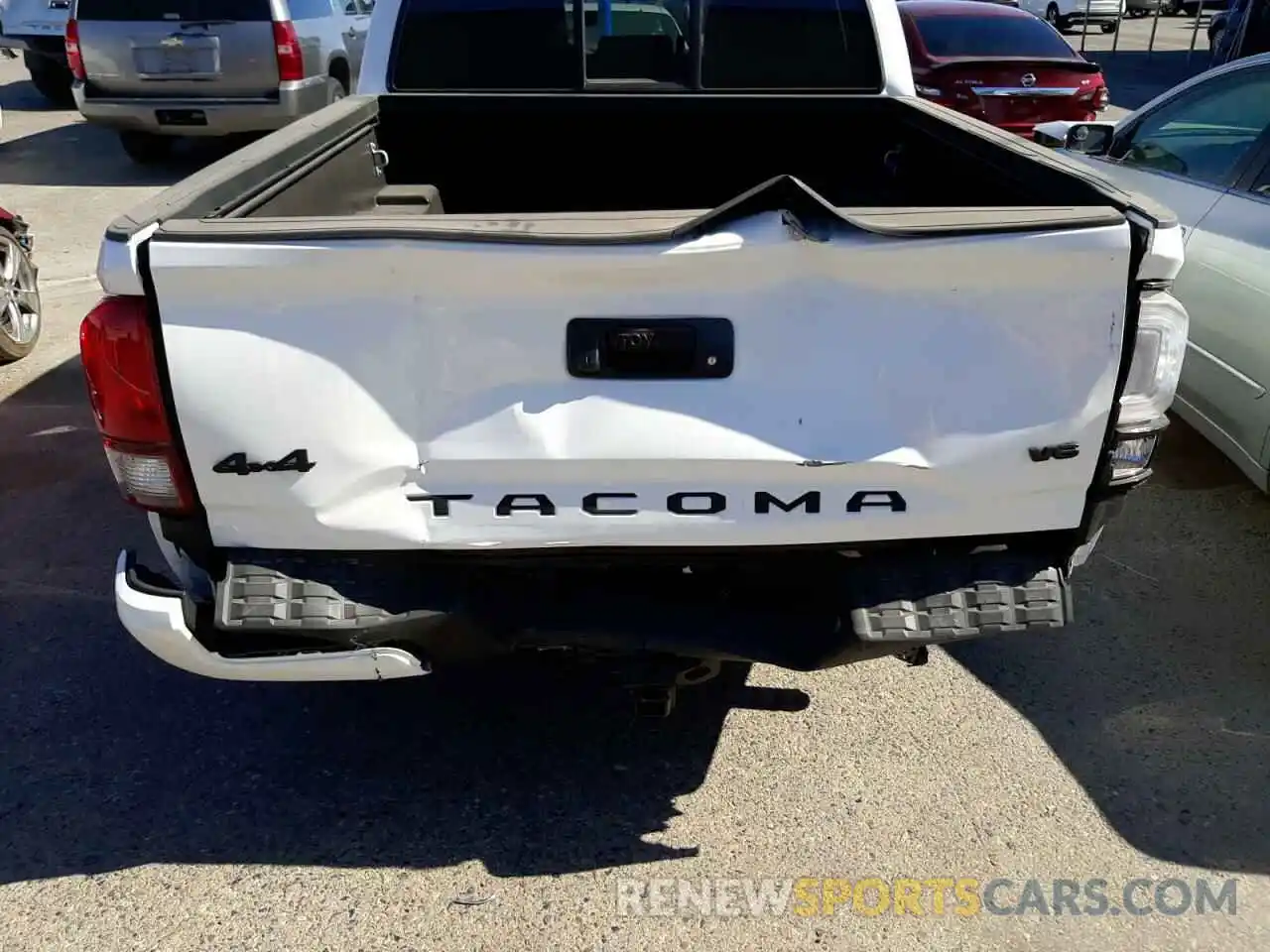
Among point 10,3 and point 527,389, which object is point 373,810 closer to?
point 527,389

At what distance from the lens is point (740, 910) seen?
267 centimetres

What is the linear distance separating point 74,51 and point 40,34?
538 centimetres

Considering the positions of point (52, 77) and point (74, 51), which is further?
point (52, 77)

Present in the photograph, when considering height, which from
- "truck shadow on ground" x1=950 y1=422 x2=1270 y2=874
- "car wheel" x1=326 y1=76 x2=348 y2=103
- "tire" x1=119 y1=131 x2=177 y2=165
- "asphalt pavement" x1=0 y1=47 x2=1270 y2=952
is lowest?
"tire" x1=119 y1=131 x2=177 y2=165

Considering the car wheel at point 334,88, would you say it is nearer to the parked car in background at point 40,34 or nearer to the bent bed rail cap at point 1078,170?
the parked car in background at point 40,34

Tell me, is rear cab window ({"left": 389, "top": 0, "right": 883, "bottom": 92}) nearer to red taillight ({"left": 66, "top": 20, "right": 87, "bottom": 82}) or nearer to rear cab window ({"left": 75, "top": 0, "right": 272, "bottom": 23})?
rear cab window ({"left": 75, "top": 0, "right": 272, "bottom": 23})

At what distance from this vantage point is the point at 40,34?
14672mm

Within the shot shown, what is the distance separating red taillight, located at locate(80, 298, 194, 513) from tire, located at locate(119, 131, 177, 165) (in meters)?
10.1

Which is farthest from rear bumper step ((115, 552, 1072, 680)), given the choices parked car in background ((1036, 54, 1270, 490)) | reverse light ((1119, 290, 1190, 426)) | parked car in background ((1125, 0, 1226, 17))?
parked car in background ((1125, 0, 1226, 17))

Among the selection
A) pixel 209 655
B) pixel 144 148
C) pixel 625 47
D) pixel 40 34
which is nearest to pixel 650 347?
pixel 209 655

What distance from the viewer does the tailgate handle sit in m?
2.30

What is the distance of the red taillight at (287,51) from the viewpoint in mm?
10070

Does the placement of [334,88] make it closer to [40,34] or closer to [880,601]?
[40,34]

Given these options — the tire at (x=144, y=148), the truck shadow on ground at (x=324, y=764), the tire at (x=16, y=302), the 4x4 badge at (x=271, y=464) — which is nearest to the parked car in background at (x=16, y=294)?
the tire at (x=16, y=302)
